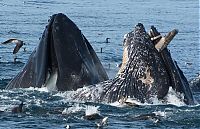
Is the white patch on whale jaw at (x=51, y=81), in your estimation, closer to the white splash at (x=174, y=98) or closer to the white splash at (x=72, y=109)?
the white splash at (x=72, y=109)

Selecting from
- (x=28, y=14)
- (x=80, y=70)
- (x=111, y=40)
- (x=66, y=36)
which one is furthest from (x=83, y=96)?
(x=28, y=14)

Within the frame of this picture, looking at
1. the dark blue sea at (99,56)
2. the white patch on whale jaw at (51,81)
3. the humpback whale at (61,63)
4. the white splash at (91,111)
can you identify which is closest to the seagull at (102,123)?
the dark blue sea at (99,56)

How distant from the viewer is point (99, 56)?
22328 millimetres

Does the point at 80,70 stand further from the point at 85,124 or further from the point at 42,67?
the point at 85,124

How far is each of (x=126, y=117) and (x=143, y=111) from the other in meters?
0.40

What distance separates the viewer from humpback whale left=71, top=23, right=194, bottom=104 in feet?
34.3

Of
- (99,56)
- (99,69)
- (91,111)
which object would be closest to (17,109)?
(91,111)

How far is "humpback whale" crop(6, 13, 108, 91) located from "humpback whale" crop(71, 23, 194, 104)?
1.00ft

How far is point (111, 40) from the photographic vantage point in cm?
2781

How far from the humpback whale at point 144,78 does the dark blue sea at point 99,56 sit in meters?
0.18

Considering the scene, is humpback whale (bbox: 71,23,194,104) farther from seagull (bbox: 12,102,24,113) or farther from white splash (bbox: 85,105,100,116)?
seagull (bbox: 12,102,24,113)

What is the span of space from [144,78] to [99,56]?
38.7 feet

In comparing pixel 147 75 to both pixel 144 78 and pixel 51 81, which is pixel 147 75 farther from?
pixel 51 81

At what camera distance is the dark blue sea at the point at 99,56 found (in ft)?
32.9
